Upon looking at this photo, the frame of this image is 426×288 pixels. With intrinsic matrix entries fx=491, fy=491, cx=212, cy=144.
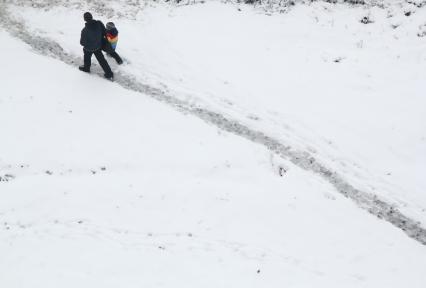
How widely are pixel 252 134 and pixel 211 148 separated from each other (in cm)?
142

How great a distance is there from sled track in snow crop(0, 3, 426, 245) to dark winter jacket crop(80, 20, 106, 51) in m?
1.40

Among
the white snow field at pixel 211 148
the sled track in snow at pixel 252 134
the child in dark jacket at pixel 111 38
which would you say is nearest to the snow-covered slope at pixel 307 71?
the white snow field at pixel 211 148

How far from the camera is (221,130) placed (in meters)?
14.6

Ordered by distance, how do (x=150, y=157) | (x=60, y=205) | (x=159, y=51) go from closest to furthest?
(x=60, y=205), (x=150, y=157), (x=159, y=51)

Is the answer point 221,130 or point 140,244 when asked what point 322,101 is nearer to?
point 221,130

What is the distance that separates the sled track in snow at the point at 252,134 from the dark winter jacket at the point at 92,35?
140 centimetres

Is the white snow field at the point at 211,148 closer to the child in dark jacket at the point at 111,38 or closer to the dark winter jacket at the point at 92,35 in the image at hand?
the child in dark jacket at the point at 111,38

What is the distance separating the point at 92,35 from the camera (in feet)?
49.8

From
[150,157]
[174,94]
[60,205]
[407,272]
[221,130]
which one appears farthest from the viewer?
[174,94]

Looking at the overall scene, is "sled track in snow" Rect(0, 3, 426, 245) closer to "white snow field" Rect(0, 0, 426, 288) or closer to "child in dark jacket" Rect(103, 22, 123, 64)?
"white snow field" Rect(0, 0, 426, 288)

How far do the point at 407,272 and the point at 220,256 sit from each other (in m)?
4.28

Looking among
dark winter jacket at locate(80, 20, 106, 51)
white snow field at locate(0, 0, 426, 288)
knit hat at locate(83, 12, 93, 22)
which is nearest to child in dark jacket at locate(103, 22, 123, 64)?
dark winter jacket at locate(80, 20, 106, 51)

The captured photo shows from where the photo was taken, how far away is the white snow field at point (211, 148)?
11352 mm

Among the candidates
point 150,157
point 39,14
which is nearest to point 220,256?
point 150,157
